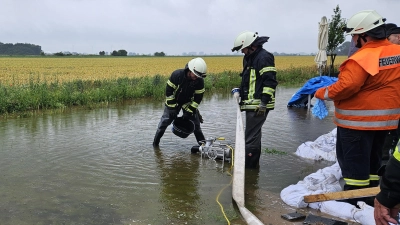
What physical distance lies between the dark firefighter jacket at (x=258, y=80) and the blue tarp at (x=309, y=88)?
589 centimetres

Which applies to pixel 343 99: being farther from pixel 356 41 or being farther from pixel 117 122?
pixel 117 122

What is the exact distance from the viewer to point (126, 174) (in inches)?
232

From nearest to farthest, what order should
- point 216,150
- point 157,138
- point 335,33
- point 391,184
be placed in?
point 391,184
point 216,150
point 157,138
point 335,33

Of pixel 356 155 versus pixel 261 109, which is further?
pixel 261 109

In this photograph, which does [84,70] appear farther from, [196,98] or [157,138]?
[196,98]

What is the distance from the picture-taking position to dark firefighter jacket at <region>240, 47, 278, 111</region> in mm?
5688

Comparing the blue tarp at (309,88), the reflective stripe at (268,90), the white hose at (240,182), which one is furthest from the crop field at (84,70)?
the white hose at (240,182)

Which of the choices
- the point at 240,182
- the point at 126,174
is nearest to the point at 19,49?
the point at 126,174

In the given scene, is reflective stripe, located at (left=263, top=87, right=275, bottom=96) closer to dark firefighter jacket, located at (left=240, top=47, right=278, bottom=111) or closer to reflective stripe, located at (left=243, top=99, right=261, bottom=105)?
dark firefighter jacket, located at (left=240, top=47, right=278, bottom=111)

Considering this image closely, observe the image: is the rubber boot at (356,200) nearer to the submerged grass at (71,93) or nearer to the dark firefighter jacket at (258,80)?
the dark firefighter jacket at (258,80)

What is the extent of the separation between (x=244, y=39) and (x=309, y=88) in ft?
21.9

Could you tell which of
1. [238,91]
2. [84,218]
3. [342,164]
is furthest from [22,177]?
[342,164]

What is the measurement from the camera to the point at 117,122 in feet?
33.0

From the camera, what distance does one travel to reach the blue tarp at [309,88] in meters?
11.5
